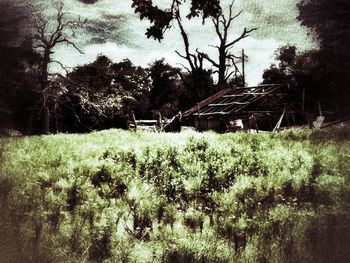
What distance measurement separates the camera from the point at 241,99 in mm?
6969

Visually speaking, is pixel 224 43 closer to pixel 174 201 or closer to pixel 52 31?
pixel 52 31

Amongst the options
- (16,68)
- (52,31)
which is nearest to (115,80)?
(52,31)

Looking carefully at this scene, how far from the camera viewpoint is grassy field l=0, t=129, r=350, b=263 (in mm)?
3461

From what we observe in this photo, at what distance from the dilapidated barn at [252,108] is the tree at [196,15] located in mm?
400

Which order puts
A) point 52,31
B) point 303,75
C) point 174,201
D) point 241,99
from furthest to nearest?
1. point 241,99
2. point 174,201
3. point 303,75
4. point 52,31

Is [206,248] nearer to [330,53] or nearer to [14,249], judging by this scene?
[14,249]

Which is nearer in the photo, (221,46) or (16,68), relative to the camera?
(16,68)

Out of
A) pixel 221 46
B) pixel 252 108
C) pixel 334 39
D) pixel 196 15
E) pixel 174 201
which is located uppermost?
pixel 196 15

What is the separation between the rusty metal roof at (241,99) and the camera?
14.6ft

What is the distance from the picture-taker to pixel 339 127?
14.9ft

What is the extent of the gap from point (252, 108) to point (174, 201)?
2.54 m

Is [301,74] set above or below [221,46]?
below

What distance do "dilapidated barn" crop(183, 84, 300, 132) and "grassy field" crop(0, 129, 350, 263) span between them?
1.32 feet

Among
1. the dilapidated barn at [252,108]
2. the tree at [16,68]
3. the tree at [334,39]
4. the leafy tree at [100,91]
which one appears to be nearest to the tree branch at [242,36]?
the dilapidated barn at [252,108]
